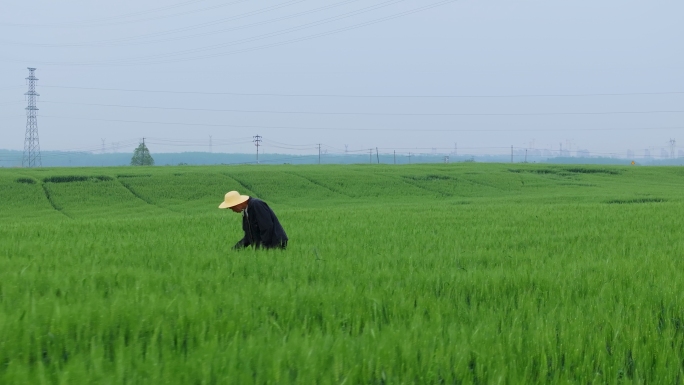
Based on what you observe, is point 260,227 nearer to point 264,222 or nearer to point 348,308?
point 264,222

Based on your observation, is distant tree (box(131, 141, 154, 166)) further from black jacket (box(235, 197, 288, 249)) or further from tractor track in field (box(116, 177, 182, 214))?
black jacket (box(235, 197, 288, 249))

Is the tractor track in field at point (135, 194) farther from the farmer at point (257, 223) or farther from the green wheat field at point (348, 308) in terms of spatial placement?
the farmer at point (257, 223)

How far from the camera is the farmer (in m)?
7.56

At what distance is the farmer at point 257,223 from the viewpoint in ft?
24.8

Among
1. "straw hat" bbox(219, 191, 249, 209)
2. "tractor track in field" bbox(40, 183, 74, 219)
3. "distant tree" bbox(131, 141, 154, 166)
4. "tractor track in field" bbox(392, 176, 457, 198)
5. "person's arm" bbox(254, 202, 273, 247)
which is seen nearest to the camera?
"straw hat" bbox(219, 191, 249, 209)

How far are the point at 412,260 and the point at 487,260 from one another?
93 cm

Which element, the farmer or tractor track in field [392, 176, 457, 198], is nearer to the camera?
the farmer

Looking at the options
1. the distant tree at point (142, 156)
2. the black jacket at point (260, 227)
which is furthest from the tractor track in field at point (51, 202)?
the distant tree at point (142, 156)

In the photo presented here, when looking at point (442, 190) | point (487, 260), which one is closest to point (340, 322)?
point (487, 260)

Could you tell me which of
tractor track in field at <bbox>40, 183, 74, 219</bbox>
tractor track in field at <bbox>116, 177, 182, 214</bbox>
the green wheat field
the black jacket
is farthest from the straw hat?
tractor track in field at <bbox>116, 177, 182, 214</bbox>

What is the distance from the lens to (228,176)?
3544 cm

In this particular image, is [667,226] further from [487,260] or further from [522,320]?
[522,320]

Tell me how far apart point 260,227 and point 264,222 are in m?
0.08

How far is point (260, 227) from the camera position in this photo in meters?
7.80
